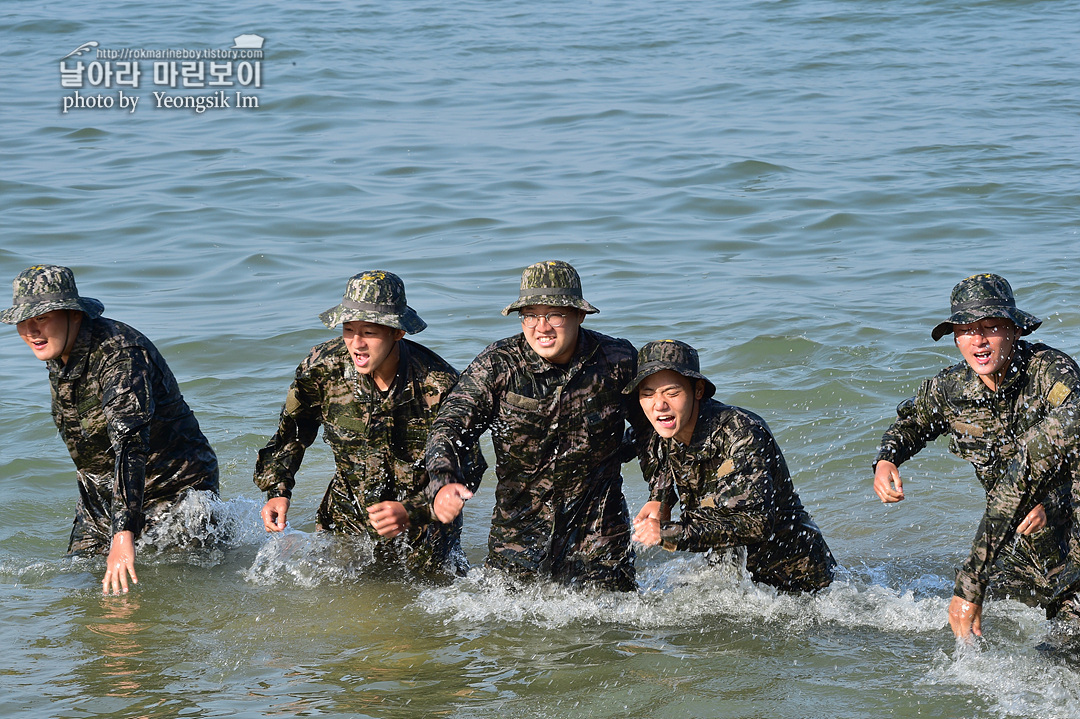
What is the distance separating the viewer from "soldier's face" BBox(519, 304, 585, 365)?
5.61 m

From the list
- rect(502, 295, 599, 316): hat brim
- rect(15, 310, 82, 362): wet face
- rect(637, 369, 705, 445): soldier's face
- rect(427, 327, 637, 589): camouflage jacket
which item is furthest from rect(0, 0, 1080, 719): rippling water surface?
rect(502, 295, 599, 316): hat brim

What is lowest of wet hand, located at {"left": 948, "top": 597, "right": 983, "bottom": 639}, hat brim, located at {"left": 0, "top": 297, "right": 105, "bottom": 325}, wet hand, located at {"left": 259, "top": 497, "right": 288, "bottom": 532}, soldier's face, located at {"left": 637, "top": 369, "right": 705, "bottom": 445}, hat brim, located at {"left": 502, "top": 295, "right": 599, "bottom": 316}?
wet hand, located at {"left": 948, "top": 597, "right": 983, "bottom": 639}

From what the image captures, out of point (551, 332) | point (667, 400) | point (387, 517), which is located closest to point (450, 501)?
point (387, 517)

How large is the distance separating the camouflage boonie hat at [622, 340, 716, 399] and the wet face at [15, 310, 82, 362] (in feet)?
9.57

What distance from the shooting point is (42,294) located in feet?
20.0

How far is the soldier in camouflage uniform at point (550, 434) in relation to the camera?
18.4 ft

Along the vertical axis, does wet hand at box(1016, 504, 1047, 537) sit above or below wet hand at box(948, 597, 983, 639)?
above

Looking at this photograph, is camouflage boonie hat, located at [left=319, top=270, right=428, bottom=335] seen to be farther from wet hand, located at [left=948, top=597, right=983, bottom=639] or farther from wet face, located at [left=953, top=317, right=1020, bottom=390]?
wet hand, located at [left=948, top=597, right=983, bottom=639]

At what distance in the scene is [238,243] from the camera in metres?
14.3

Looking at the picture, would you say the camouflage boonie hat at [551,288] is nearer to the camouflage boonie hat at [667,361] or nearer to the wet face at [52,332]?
the camouflage boonie hat at [667,361]

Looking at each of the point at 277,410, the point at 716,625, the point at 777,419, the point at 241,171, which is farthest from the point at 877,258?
the point at 241,171

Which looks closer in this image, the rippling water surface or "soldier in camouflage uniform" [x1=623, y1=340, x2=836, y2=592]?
"soldier in camouflage uniform" [x1=623, y1=340, x2=836, y2=592]

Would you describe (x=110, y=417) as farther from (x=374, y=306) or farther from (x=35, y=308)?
(x=374, y=306)

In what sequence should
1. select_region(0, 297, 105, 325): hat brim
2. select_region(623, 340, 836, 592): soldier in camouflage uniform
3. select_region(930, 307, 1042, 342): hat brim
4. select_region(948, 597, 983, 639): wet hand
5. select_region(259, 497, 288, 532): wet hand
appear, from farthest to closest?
select_region(259, 497, 288, 532): wet hand → select_region(0, 297, 105, 325): hat brim → select_region(623, 340, 836, 592): soldier in camouflage uniform → select_region(930, 307, 1042, 342): hat brim → select_region(948, 597, 983, 639): wet hand
